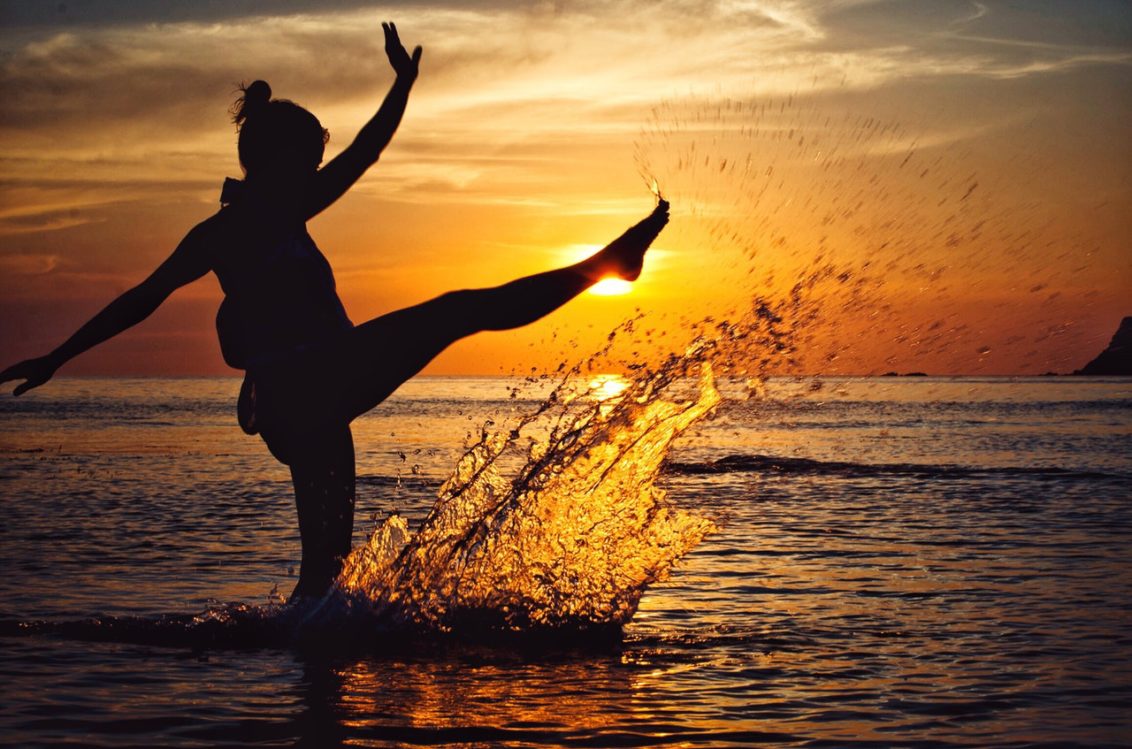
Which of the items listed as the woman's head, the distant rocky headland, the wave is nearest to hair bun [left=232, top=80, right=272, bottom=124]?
the woman's head

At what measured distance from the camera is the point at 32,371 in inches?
204

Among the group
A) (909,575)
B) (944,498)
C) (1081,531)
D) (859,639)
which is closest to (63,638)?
(859,639)

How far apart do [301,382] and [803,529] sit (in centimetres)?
752

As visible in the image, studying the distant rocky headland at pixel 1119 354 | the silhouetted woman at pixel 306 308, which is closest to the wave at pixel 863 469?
the silhouetted woman at pixel 306 308

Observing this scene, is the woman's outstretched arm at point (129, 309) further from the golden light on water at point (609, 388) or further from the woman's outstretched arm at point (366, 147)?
the golden light on water at point (609, 388)

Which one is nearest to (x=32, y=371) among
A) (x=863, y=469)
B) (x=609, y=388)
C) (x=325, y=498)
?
(x=325, y=498)

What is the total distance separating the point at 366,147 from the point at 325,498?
1.72 meters

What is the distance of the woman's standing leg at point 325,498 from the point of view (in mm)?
5445

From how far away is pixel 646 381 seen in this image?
24.0 ft

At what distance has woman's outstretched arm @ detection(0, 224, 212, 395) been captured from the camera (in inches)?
198

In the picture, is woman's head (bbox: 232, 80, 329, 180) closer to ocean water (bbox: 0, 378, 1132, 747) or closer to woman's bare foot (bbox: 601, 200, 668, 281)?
woman's bare foot (bbox: 601, 200, 668, 281)

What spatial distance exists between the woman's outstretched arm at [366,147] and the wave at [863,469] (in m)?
13.3

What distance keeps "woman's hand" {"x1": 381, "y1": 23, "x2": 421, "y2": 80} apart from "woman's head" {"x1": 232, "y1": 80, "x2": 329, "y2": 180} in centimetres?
48

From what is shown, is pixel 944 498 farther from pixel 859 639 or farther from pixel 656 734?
pixel 656 734
